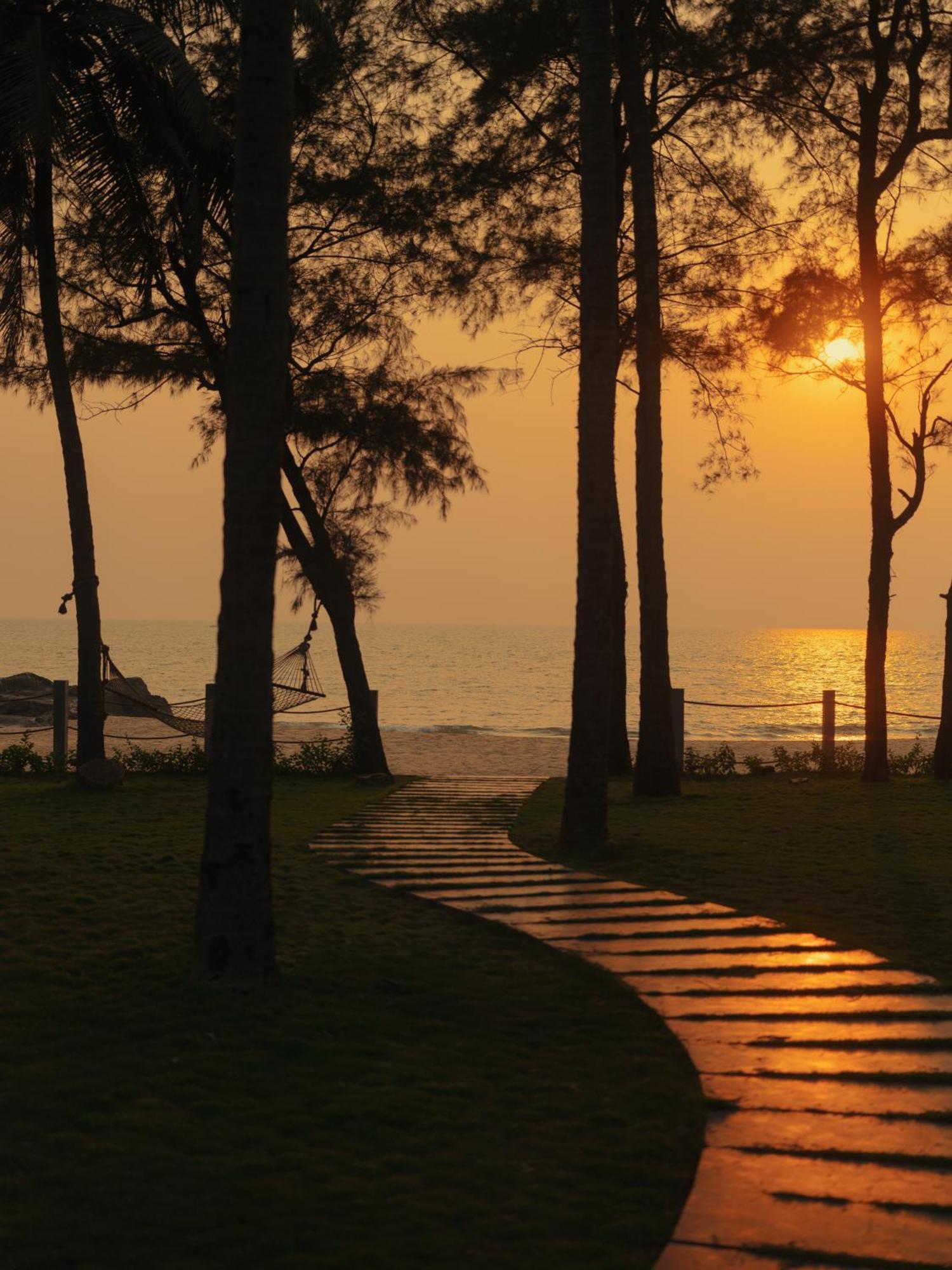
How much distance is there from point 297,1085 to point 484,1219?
136 centimetres

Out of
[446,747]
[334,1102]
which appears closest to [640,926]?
[334,1102]

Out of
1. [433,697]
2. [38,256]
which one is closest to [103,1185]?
[38,256]

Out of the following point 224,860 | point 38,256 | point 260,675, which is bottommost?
point 224,860

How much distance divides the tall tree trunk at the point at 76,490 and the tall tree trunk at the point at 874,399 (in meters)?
9.67

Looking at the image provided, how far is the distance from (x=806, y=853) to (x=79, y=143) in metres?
10.4

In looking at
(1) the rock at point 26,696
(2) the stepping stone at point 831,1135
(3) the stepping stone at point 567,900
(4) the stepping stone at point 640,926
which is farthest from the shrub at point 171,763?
(1) the rock at point 26,696

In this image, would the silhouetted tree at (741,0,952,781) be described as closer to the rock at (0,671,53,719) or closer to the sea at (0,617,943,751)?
the sea at (0,617,943,751)

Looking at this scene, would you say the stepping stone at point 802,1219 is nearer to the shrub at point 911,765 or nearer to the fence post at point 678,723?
the fence post at point 678,723

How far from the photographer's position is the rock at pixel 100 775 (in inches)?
590

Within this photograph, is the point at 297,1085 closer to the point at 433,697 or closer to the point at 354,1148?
the point at 354,1148

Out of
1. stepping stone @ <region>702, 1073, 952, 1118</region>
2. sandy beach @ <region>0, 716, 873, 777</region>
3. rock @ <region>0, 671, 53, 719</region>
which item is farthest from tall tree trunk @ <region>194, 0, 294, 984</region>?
rock @ <region>0, 671, 53, 719</region>

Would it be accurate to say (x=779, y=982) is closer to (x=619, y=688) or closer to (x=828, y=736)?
(x=619, y=688)

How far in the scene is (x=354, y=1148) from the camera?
14.4ft

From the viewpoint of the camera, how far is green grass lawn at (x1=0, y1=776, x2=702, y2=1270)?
375cm
